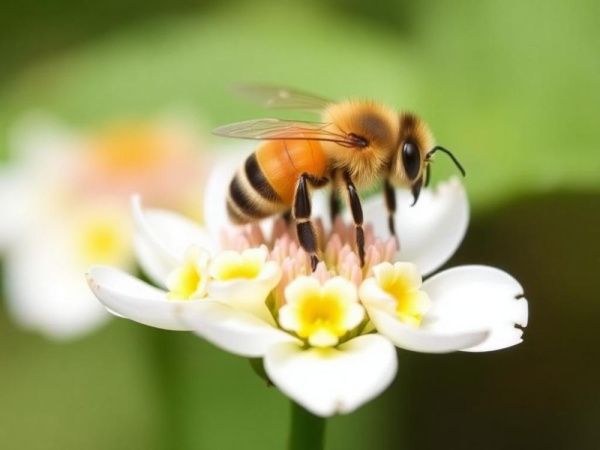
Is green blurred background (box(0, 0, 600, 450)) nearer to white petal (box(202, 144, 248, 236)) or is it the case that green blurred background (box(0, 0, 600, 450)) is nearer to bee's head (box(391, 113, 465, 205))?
white petal (box(202, 144, 248, 236))

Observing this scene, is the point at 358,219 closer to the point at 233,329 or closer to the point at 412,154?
the point at 412,154

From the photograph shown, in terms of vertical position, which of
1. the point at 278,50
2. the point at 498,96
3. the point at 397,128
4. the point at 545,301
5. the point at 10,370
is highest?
→ the point at 278,50

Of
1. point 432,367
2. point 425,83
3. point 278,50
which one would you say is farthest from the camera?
point 278,50

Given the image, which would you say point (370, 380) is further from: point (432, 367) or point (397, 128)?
point (432, 367)

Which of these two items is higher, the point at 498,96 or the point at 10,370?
the point at 498,96

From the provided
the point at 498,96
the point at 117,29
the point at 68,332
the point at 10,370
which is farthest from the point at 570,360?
the point at 117,29

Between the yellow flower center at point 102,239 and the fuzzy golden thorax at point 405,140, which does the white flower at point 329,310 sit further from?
the yellow flower center at point 102,239

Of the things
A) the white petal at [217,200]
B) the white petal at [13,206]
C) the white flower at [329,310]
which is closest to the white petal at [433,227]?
the white flower at [329,310]
